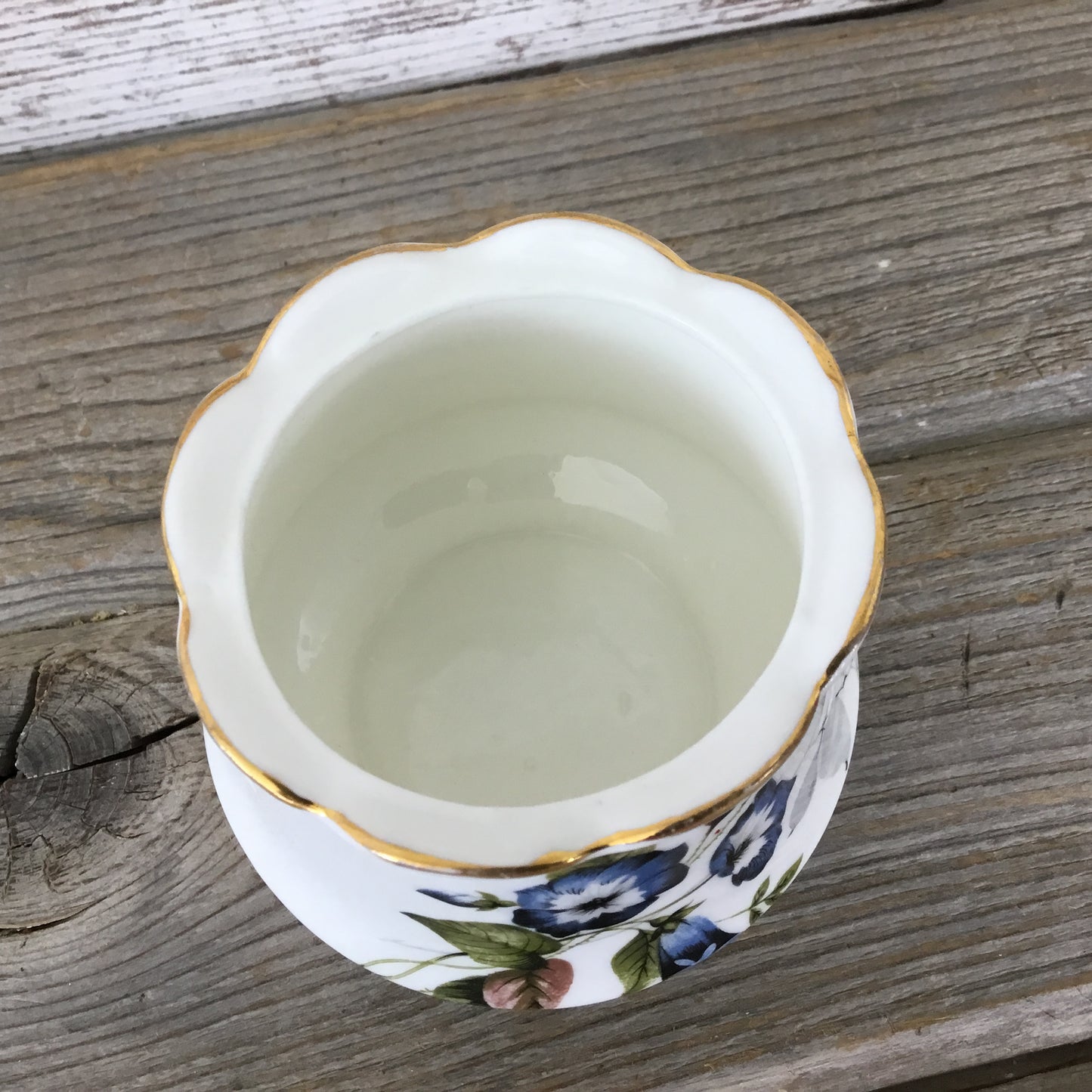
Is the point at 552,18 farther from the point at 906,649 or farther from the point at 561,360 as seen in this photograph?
the point at 906,649

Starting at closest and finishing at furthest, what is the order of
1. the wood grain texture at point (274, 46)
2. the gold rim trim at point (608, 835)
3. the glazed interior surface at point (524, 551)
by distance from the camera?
the gold rim trim at point (608, 835) → the glazed interior surface at point (524, 551) → the wood grain texture at point (274, 46)

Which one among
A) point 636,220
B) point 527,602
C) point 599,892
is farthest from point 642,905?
point 636,220

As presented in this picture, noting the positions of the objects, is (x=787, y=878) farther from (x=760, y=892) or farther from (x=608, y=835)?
(x=608, y=835)

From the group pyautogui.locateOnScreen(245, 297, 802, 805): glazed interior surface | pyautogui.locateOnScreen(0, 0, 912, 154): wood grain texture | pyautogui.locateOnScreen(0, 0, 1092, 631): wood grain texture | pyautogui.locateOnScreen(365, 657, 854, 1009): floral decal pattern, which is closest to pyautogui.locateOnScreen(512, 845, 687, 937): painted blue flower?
pyautogui.locateOnScreen(365, 657, 854, 1009): floral decal pattern

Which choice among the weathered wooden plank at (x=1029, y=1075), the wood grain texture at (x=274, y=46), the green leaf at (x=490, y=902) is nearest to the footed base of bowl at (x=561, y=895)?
the green leaf at (x=490, y=902)

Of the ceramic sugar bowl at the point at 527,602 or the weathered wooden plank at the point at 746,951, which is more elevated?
the ceramic sugar bowl at the point at 527,602

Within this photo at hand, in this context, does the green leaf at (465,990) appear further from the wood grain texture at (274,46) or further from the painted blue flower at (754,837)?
the wood grain texture at (274,46)
